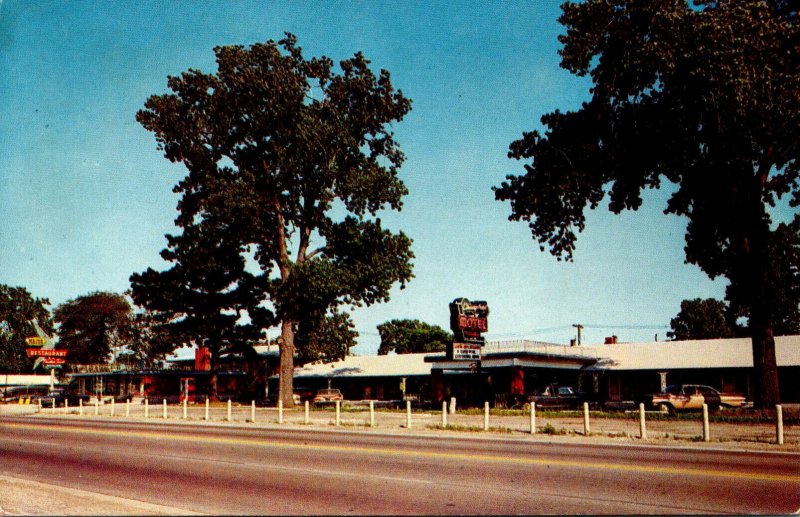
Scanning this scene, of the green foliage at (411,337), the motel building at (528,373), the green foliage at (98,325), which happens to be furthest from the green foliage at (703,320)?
the green foliage at (98,325)

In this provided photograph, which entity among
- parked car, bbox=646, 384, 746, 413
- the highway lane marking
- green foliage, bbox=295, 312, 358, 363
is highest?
green foliage, bbox=295, 312, 358, 363

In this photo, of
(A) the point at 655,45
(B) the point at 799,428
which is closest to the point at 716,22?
(A) the point at 655,45

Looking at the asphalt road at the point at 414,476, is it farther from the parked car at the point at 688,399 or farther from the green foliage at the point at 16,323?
the green foliage at the point at 16,323

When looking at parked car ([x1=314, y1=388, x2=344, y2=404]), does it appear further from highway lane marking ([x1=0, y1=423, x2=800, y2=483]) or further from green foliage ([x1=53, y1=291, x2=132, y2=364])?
green foliage ([x1=53, y1=291, x2=132, y2=364])

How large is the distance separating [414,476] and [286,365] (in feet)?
107

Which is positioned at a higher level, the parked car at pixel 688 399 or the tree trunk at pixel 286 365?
the tree trunk at pixel 286 365

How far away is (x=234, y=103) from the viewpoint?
41844mm

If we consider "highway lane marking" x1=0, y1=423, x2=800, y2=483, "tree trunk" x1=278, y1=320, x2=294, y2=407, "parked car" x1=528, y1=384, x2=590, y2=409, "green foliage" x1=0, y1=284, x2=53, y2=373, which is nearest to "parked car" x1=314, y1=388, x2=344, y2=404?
"tree trunk" x1=278, y1=320, x2=294, y2=407

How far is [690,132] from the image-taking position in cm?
3008

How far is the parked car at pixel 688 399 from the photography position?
3741cm

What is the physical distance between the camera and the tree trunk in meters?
43.7

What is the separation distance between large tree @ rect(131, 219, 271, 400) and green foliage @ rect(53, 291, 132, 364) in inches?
1073

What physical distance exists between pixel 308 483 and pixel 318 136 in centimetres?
3177

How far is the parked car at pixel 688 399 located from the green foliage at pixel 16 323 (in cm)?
9874
